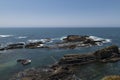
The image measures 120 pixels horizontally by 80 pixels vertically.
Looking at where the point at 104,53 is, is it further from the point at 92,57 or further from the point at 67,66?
the point at 67,66

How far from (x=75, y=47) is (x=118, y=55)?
85.2ft

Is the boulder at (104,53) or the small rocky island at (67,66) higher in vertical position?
the boulder at (104,53)

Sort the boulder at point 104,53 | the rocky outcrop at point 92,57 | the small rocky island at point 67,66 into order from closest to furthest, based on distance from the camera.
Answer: the small rocky island at point 67,66 → the rocky outcrop at point 92,57 → the boulder at point 104,53

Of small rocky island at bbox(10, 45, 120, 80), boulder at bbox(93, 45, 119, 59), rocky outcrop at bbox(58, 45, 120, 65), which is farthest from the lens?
boulder at bbox(93, 45, 119, 59)

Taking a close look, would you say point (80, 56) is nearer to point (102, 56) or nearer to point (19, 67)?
point (102, 56)

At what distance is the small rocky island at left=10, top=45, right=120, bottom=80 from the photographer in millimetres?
40656

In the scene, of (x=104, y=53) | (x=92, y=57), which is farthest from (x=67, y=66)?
(x=104, y=53)

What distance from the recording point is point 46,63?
5412 centimetres

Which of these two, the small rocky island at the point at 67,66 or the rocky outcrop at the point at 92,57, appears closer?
the small rocky island at the point at 67,66

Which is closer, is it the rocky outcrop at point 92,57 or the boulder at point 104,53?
the rocky outcrop at point 92,57

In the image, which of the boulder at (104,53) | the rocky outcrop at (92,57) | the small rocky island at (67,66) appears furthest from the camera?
the boulder at (104,53)

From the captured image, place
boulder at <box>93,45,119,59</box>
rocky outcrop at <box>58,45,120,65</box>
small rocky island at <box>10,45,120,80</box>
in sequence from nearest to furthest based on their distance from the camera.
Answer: small rocky island at <box>10,45,120,80</box>
rocky outcrop at <box>58,45,120,65</box>
boulder at <box>93,45,119,59</box>

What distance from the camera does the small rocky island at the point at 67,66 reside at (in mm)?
40656

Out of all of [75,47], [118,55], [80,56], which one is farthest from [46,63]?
[75,47]
